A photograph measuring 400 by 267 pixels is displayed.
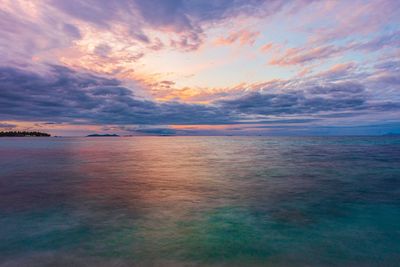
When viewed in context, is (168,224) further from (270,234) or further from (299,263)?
(299,263)

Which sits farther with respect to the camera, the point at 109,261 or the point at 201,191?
the point at 201,191

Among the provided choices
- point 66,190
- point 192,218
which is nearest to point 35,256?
point 192,218

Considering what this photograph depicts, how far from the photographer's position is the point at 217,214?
1116cm

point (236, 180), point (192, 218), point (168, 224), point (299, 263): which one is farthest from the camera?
point (236, 180)

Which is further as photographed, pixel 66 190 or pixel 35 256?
pixel 66 190

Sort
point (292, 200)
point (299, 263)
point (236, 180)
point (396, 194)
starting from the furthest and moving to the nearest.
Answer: point (236, 180) < point (396, 194) < point (292, 200) < point (299, 263)

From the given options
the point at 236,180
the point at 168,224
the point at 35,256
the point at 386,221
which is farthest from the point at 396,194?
the point at 35,256

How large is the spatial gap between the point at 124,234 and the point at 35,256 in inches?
100

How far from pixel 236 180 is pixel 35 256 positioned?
14.7 m

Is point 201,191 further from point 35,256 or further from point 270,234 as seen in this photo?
point 35,256

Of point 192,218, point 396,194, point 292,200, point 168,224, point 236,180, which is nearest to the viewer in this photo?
point 168,224

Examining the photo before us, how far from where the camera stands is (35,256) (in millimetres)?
7102

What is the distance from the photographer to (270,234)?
8.76 m

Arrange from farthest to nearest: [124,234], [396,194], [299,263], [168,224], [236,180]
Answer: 1. [236,180]
2. [396,194]
3. [168,224]
4. [124,234]
5. [299,263]
